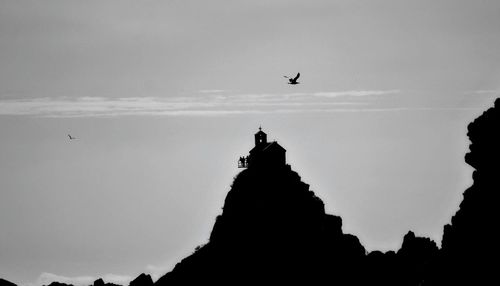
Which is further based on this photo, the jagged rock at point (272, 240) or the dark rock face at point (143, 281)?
the dark rock face at point (143, 281)

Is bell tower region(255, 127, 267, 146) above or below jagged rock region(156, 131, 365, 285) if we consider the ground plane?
above

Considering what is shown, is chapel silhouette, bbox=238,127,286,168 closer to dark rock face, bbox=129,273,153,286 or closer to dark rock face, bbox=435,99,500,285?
dark rock face, bbox=129,273,153,286

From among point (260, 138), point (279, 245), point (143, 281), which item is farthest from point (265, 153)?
point (143, 281)

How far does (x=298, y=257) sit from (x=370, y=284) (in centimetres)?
1088

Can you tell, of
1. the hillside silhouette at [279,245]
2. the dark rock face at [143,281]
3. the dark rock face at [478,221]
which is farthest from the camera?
the dark rock face at [143,281]

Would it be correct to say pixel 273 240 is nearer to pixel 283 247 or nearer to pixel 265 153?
pixel 283 247

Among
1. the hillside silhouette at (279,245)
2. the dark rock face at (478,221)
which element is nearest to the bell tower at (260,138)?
the hillside silhouette at (279,245)

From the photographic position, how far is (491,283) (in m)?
46.2

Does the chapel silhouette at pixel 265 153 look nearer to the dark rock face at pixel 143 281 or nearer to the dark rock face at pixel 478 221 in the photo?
the dark rock face at pixel 143 281

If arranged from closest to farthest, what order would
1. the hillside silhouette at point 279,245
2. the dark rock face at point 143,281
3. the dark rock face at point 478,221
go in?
1. the dark rock face at point 478,221
2. the hillside silhouette at point 279,245
3. the dark rock face at point 143,281

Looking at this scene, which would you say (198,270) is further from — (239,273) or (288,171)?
(288,171)

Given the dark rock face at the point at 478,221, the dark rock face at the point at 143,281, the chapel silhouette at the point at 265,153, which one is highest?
the chapel silhouette at the point at 265,153

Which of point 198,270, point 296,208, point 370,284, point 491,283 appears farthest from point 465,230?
point 198,270

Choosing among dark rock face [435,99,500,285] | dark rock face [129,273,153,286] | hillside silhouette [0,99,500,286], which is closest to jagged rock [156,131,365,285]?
hillside silhouette [0,99,500,286]
